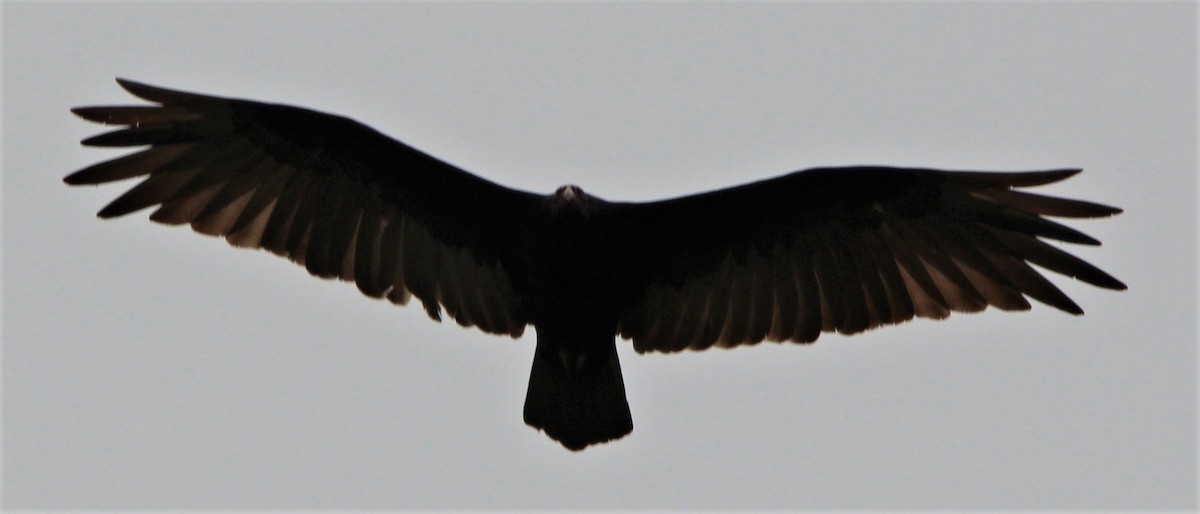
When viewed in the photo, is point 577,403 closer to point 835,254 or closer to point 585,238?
point 585,238

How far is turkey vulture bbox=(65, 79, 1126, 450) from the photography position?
8.60 meters

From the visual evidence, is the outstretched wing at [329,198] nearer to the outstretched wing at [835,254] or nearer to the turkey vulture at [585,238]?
the turkey vulture at [585,238]

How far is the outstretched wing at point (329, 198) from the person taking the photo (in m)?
8.70

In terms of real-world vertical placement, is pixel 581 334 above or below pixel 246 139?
below

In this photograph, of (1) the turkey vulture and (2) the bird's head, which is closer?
(2) the bird's head

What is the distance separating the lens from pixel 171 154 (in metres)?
8.92

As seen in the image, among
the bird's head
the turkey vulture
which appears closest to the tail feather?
the turkey vulture

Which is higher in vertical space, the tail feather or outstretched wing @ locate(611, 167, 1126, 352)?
outstretched wing @ locate(611, 167, 1126, 352)

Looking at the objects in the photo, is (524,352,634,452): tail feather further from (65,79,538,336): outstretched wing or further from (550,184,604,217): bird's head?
(550,184,604,217): bird's head

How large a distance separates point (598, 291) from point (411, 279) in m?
1.09

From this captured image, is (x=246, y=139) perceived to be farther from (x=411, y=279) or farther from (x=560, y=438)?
(x=560, y=438)

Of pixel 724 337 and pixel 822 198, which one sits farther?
pixel 724 337

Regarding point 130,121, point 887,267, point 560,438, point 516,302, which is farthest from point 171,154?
point 887,267

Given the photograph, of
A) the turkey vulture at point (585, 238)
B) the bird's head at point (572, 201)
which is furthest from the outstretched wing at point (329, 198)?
the bird's head at point (572, 201)
